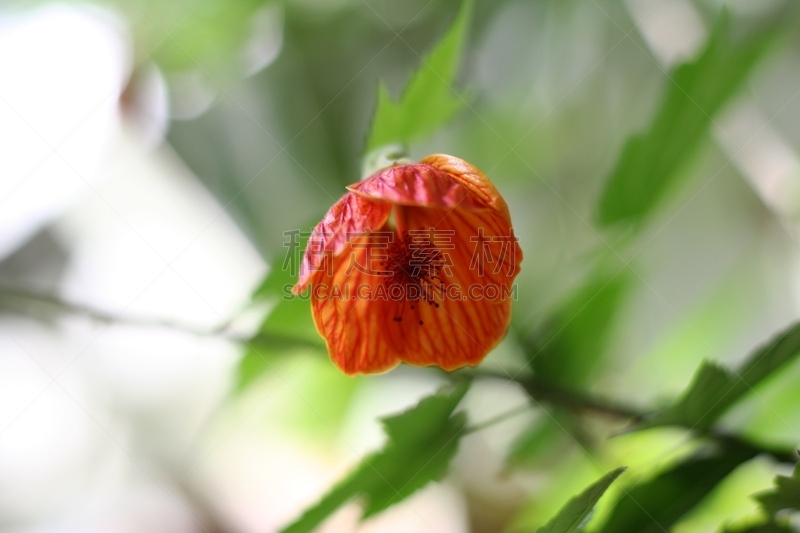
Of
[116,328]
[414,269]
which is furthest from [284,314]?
[116,328]

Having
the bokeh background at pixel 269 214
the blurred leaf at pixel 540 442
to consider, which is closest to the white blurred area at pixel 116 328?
the bokeh background at pixel 269 214

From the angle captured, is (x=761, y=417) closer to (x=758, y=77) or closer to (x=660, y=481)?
(x=660, y=481)

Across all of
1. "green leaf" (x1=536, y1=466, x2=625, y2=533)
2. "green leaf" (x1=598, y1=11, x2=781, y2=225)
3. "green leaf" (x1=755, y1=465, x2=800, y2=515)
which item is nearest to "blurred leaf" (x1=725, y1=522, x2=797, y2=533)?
"green leaf" (x1=755, y1=465, x2=800, y2=515)

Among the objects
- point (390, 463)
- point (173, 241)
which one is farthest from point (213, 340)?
point (390, 463)

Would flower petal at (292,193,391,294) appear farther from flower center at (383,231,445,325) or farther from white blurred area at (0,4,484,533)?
white blurred area at (0,4,484,533)

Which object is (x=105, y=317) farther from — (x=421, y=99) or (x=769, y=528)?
(x=769, y=528)

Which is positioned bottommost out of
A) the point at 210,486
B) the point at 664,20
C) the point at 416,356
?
the point at 210,486
